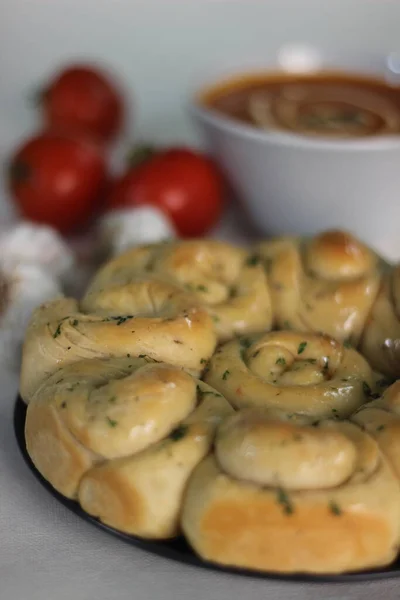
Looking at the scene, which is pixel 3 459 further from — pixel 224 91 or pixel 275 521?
pixel 224 91

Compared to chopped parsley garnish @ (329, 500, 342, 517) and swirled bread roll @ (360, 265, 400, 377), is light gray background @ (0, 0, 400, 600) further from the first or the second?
chopped parsley garnish @ (329, 500, 342, 517)

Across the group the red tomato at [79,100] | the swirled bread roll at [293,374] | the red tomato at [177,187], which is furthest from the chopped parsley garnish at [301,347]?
the red tomato at [79,100]

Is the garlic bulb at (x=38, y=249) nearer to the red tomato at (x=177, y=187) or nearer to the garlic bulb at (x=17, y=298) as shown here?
the garlic bulb at (x=17, y=298)

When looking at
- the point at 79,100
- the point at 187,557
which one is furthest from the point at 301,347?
the point at 79,100

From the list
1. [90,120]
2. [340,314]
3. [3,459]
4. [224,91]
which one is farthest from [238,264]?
[90,120]

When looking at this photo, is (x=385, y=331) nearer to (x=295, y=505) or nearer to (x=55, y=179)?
(x=295, y=505)

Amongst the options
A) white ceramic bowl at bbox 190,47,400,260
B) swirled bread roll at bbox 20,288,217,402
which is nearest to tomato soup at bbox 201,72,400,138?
white ceramic bowl at bbox 190,47,400,260
